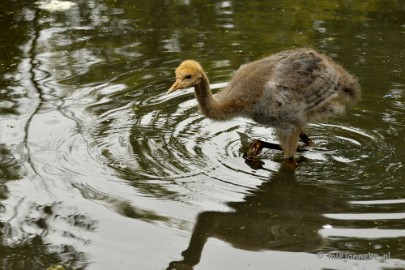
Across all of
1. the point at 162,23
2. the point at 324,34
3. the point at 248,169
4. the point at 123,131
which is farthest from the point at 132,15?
the point at 248,169

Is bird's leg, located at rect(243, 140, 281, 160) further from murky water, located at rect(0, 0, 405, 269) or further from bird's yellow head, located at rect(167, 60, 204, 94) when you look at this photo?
bird's yellow head, located at rect(167, 60, 204, 94)

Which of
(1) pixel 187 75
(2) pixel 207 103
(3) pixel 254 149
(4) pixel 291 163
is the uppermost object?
(1) pixel 187 75

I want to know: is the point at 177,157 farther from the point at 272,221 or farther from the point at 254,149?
the point at 272,221

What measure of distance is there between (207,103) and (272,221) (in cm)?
177

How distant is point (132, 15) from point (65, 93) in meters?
3.61

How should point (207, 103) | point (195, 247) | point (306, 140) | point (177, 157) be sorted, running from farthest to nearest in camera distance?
1. point (306, 140)
2. point (207, 103)
3. point (177, 157)
4. point (195, 247)

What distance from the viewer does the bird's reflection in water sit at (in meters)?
6.39

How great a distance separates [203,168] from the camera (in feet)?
25.3

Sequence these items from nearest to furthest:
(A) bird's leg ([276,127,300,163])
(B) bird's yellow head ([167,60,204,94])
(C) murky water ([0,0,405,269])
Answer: (C) murky water ([0,0,405,269])
(B) bird's yellow head ([167,60,204,94])
(A) bird's leg ([276,127,300,163])

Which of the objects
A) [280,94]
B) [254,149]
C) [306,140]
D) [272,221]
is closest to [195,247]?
[272,221]

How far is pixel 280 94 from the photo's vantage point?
7988mm

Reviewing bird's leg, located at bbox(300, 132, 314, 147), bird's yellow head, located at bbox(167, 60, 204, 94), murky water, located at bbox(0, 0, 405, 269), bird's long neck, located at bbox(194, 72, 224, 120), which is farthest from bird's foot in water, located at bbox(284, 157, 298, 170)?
bird's yellow head, located at bbox(167, 60, 204, 94)

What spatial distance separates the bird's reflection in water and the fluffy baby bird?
0.76 metres

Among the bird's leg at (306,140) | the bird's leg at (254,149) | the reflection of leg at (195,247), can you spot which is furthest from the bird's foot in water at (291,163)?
the reflection of leg at (195,247)
